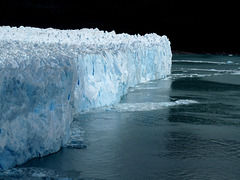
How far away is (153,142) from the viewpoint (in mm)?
7430

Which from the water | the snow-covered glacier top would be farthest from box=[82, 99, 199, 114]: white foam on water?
the snow-covered glacier top

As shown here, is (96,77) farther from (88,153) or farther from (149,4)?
(149,4)

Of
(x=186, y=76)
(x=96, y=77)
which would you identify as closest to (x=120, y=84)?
(x=96, y=77)

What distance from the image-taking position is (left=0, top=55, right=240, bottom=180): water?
596 cm

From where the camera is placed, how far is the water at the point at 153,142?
19.6 ft

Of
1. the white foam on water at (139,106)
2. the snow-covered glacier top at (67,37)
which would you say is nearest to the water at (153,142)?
the white foam on water at (139,106)

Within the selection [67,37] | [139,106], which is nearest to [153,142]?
[139,106]

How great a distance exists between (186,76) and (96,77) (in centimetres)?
898

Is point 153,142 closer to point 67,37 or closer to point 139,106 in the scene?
point 139,106

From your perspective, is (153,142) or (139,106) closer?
(153,142)

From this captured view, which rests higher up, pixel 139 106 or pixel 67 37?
pixel 67 37

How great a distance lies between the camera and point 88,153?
6.74m

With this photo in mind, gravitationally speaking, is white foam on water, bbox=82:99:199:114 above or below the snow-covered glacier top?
below

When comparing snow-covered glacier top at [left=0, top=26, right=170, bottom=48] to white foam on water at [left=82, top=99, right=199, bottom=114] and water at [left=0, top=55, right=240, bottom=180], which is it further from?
white foam on water at [left=82, top=99, right=199, bottom=114]
